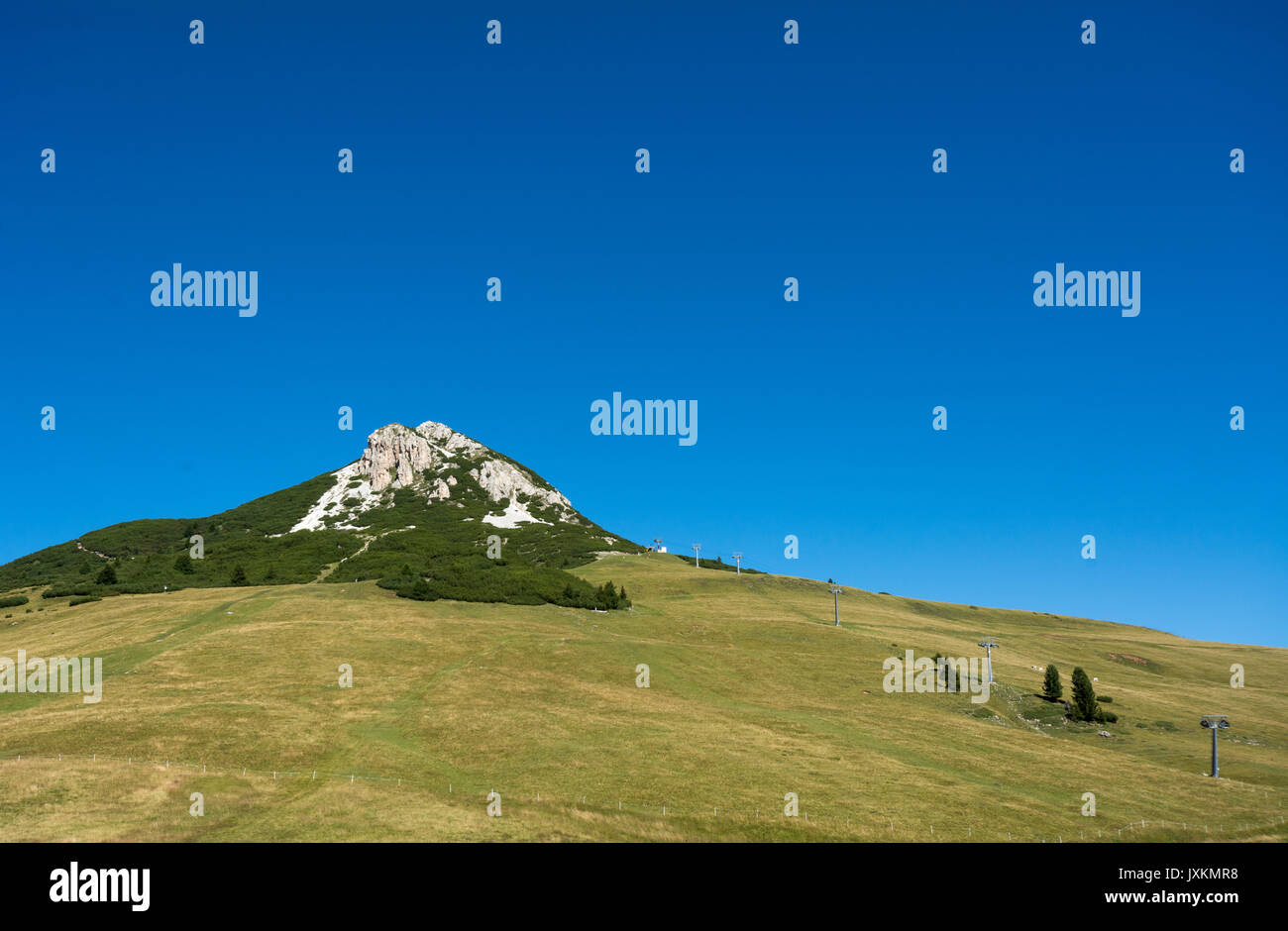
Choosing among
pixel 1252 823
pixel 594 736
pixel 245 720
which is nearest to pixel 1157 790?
pixel 1252 823

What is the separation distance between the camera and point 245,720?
62906 mm

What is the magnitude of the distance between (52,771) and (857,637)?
94189 millimetres

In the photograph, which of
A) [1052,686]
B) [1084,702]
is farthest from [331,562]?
[1084,702]

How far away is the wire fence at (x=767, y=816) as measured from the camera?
156ft

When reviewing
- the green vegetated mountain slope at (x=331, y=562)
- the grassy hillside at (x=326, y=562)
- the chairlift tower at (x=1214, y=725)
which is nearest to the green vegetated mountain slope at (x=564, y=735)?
the chairlift tower at (x=1214, y=725)

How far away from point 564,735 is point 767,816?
20746 millimetres

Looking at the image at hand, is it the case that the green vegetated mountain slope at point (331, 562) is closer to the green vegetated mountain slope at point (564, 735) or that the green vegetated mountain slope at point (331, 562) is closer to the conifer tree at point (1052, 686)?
the green vegetated mountain slope at point (564, 735)

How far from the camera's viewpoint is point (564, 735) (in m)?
63.8

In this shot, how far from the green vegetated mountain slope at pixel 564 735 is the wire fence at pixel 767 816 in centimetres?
23

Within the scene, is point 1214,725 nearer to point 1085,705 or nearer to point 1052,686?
point 1085,705

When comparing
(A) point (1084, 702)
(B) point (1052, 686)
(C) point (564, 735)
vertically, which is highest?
(C) point (564, 735)

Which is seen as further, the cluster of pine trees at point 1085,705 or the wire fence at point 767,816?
the cluster of pine trees at point 1085,705

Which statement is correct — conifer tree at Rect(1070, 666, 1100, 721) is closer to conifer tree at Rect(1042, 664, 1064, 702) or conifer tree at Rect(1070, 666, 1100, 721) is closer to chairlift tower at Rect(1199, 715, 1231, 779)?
conifer tree at Rect(1042, 664, 1064, 702)
